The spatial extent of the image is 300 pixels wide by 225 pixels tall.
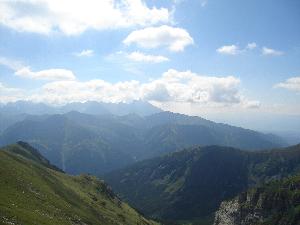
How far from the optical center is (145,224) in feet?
522

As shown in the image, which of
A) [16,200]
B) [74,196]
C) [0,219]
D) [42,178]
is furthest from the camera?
[74,196]

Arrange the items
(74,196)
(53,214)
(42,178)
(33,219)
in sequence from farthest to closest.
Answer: (74,196) → (42,178) → (53,214) → (33,219)

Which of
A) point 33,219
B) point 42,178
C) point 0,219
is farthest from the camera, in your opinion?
point 42,178

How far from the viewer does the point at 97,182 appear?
192 m

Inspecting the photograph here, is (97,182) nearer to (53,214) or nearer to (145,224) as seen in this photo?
(145,224)

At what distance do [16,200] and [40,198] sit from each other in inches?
700

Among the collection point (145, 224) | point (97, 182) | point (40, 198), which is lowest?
point (145, 224)

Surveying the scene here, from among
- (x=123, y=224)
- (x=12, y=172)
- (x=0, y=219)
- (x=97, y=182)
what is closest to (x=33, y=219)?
(x=0, y=219)

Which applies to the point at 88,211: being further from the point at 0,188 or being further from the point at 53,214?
the point at 0,188

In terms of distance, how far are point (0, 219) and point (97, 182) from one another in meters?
151

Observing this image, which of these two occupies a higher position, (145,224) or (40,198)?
(40,198)

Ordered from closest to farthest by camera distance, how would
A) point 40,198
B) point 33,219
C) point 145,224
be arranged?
1. point 33,219
2. point 40,198
3. point 145,224

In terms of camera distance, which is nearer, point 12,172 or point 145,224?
point 12,172

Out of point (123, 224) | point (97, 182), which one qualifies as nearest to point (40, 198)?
point (123, 224)
